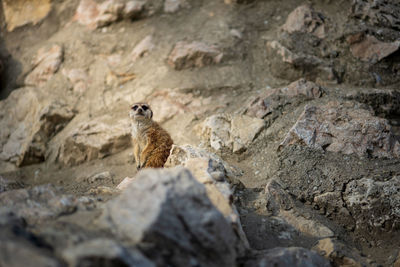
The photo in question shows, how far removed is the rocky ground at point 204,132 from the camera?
205 cm

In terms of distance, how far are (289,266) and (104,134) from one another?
10.7 feet

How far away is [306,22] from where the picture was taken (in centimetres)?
480

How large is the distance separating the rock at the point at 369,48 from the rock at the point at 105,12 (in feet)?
Result: 10.5

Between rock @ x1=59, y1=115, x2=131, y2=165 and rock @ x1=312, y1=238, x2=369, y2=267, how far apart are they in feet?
10.1

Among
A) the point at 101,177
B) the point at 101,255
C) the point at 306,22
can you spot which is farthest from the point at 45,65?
the point at 101,255

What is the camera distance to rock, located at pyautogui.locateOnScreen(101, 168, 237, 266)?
6.29ft

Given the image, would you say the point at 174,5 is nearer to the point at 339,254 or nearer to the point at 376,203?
the point at 376,203

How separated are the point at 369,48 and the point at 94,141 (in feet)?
12.7

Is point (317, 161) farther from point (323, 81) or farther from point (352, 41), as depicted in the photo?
point (352, 41)

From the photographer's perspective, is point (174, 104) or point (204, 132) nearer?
point (204, 132)

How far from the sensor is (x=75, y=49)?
5520 mm

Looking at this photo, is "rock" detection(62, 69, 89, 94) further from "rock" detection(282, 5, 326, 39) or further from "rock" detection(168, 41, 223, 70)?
"rock" detection(282, 5, 326, 39)

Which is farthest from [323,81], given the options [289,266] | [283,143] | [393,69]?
[289,266]

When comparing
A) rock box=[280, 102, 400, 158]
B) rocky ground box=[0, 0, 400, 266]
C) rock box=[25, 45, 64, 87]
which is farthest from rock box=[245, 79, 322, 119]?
rock box=[25, 45, 64, 87]
